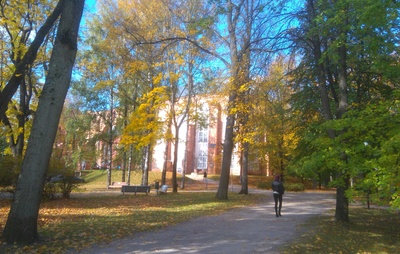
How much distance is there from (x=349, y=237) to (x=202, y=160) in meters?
43.3

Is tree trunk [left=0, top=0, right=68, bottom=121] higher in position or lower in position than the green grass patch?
higher

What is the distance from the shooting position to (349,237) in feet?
30.8

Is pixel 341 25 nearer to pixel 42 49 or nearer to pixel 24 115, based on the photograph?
pixel 42 49

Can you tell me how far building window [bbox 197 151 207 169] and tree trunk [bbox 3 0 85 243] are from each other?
45.1 m

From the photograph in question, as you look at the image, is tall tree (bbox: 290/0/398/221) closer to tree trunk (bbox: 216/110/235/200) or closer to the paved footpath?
the paved footpath

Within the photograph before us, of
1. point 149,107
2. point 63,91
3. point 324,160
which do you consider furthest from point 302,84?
point 149,107

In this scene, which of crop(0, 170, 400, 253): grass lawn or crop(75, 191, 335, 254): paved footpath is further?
crop(0, 170, 400, 253): grass lawn

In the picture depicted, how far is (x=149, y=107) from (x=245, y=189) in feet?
28.2

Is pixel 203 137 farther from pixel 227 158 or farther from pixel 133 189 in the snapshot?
pixel 227 158

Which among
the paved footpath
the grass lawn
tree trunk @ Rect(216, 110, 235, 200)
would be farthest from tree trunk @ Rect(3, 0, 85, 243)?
tree trunk @ Rect(216, 110, 235, 200)

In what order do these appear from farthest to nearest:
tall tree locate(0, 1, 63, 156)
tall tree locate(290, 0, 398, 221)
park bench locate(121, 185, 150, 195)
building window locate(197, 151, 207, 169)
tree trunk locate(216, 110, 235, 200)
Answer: building window locate(197, 151, 207, 169)
park bench locate(121, 185, 150, 195)
tree trunk locate(216, 110, 235, 200)
tall tree locate(0, 1, 63, 156)
tall tree locate(290, 0, 398, 221)

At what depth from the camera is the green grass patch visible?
7.89 metres

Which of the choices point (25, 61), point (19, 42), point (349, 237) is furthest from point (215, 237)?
point (19, 42)

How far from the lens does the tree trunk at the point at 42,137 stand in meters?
6.94
